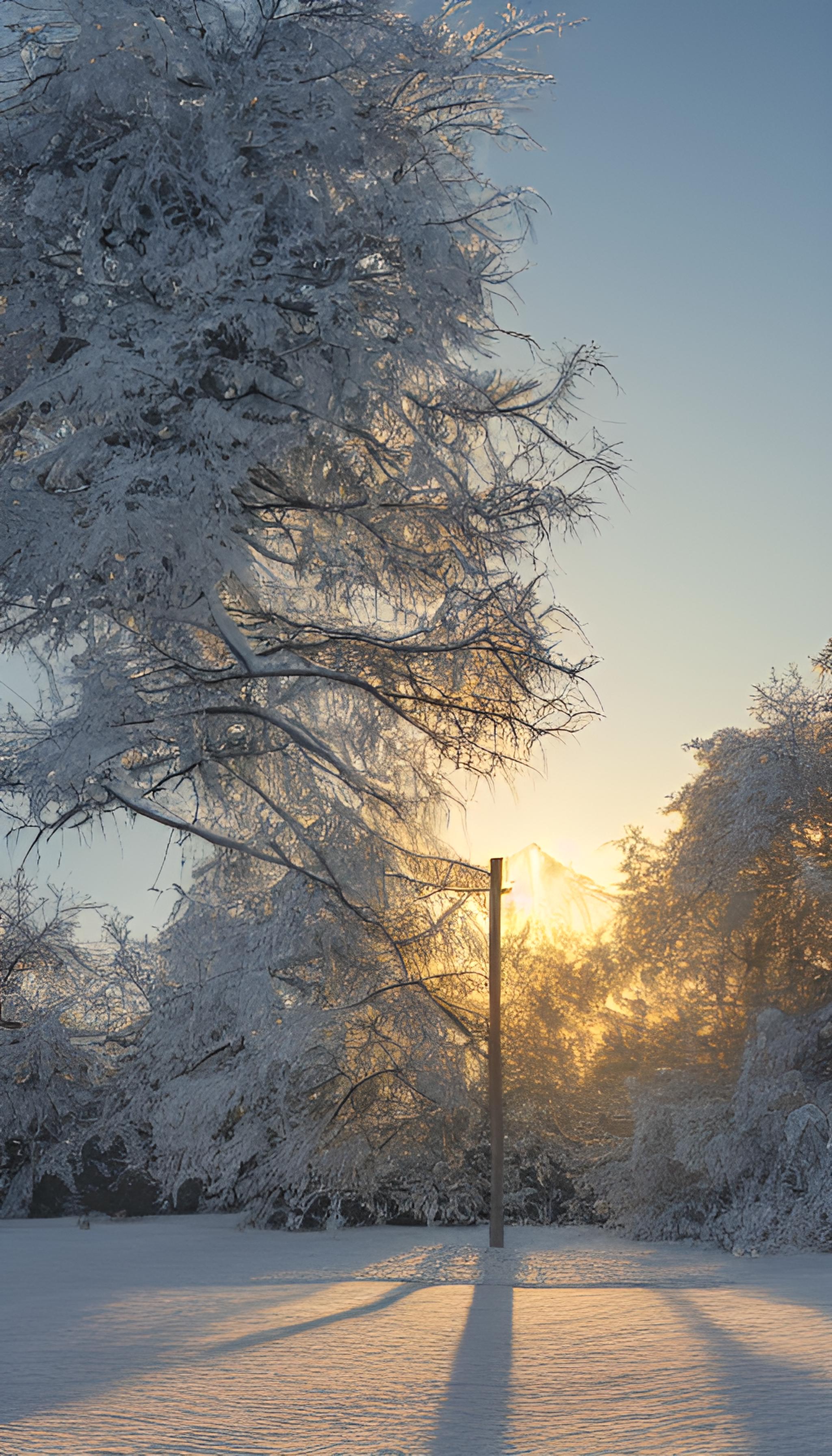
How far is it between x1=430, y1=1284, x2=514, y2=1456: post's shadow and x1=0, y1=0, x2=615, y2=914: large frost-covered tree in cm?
364

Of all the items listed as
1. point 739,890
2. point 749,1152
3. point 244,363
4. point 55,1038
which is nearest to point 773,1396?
point 244,363

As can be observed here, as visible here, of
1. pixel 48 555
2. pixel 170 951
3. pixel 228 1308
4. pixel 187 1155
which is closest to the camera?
pixel 48 555

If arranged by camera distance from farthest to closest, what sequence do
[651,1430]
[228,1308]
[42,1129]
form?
1. [42,1129]
2. [228,1308]
3. [651,1430]

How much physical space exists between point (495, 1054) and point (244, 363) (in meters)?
12.0

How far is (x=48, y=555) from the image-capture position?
721 cm

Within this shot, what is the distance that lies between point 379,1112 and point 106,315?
1598 cm

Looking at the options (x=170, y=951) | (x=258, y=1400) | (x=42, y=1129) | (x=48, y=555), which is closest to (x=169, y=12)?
(x=48, y=555)

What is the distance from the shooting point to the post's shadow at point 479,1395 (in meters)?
5.20

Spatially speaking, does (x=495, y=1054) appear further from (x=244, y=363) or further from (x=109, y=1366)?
(x=244, y=363)

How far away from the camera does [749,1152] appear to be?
19859 mm

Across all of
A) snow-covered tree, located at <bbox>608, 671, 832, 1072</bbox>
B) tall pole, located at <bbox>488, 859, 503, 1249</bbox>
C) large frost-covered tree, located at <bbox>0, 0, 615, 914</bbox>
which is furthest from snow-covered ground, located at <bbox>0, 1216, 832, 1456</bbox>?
snow-covered tree, located at <bbox>608, 671, 832, 1072</bbox>

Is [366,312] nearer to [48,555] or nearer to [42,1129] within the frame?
[48,555]

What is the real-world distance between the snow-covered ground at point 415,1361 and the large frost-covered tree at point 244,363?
3.39 m

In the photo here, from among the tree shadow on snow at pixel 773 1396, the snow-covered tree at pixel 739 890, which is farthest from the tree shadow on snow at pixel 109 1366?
the snow-covered tree at pixel 739 890
